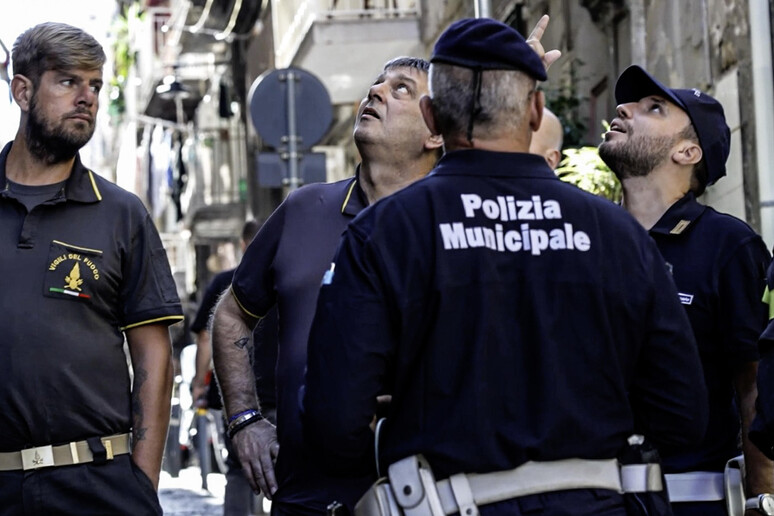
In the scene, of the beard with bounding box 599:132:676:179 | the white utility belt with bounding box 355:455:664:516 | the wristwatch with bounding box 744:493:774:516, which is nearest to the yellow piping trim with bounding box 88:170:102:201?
the beard with bounding box 599:132:676:179

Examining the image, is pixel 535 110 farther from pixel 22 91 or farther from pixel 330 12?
pixel 330 12

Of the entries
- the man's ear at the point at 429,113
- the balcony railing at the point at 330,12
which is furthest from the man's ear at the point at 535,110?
the balcony railing at the point at 330,12

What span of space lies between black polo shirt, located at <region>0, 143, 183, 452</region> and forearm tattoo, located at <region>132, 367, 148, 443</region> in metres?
0.04

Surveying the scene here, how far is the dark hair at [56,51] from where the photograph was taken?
238 inches

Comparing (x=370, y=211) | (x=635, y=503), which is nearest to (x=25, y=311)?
(x=370, y=211)

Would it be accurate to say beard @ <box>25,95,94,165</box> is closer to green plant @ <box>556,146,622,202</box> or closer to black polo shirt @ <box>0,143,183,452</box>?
black polo shirt @ <box>0,143,183,452</box>

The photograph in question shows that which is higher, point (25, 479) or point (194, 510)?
point (25, 479)

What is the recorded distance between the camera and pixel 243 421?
5828 millimetres

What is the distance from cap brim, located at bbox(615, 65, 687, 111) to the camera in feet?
20.4

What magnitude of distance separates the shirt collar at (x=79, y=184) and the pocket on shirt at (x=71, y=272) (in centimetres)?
17

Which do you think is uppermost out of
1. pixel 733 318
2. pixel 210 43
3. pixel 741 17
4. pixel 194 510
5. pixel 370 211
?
pixel 210 43

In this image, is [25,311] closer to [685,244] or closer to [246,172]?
[685,244]

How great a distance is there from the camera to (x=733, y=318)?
5.70 m

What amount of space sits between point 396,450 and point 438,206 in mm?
552
